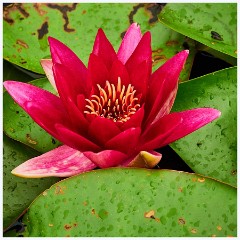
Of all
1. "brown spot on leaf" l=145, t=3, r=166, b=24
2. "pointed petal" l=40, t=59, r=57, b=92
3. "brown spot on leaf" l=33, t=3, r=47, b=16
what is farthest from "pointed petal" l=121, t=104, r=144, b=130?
"brown spot on leaf" l=33, t=3, r=47, b=16

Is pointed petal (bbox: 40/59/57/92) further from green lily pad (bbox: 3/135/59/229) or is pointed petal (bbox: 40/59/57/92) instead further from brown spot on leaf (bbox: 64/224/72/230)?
brown spot on leaf (bbox: 64/224/72/230)

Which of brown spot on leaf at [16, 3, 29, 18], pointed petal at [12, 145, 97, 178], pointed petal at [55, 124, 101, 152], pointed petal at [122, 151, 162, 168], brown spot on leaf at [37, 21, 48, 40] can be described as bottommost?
pointed petal at [12, 145, 97, 178]

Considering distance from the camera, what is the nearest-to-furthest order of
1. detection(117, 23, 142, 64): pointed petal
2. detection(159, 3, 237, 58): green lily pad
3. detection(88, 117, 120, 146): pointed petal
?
detection(88, 117, 120, 146): pointed petal < detection(117, 23, 142, 64): pointed petal < detection(159, 3, 237, 58): green lily pad

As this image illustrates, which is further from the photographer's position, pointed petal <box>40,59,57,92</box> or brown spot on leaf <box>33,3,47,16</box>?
brown spot on leaf <box>33,3,47,16</box>

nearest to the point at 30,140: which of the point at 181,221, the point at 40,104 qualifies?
the point at 40,104

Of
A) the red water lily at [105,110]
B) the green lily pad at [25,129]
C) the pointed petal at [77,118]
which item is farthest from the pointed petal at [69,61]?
the green lily pad at [25,129]

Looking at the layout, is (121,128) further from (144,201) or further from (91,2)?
(91,2)

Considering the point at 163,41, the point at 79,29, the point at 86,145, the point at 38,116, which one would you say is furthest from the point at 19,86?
the point at 163,41

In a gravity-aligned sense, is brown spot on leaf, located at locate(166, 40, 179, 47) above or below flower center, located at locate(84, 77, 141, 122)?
above
